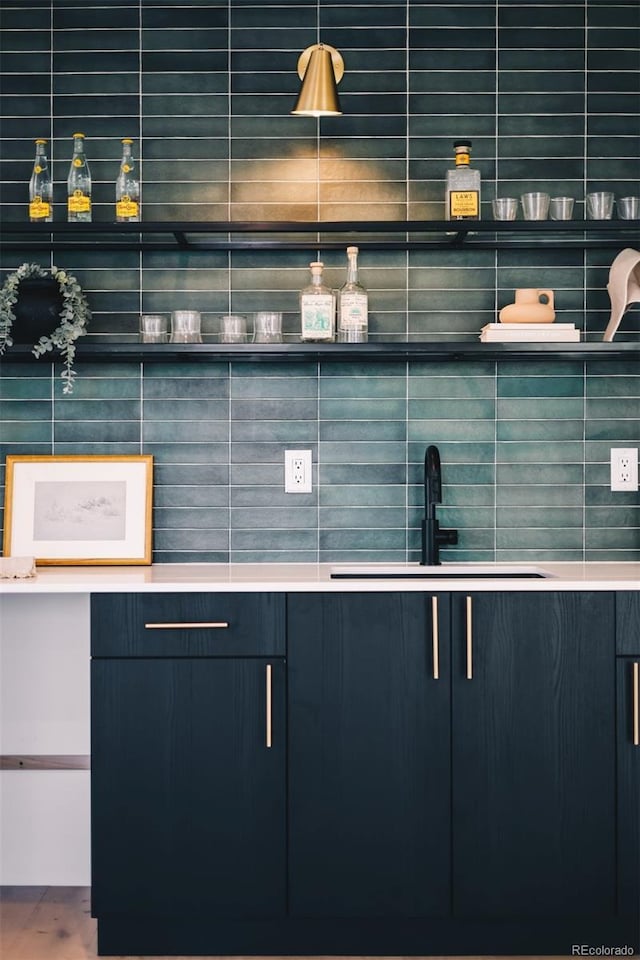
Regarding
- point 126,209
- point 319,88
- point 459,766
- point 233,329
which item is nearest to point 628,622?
point 459,766

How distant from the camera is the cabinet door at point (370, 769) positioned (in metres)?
2.21

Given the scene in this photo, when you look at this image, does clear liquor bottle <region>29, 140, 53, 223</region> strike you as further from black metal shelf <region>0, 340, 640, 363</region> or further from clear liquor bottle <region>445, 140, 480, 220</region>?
clear liquor bottle <region>445, 140, 480, 220</region>

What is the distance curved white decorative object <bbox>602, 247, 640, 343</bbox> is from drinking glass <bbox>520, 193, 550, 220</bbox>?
260mm

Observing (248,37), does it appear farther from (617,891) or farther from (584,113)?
Result: (617,891)

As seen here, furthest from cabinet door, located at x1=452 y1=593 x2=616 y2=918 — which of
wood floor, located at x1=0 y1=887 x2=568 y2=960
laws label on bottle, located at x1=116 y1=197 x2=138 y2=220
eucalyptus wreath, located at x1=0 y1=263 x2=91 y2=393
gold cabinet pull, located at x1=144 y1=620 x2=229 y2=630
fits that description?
laws label on bottle, located at x1=116 y1=197 x2=138 y2=220

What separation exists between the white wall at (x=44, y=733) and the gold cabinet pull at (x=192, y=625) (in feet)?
1.30

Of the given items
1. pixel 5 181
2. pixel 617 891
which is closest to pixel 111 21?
pixel 5 181

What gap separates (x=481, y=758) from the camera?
221cm

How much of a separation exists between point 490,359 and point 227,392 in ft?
2.60

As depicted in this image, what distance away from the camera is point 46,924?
2414mm

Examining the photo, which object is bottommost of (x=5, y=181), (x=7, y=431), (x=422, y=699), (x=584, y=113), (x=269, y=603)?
(x=422, y=699)

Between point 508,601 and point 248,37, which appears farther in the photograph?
point 248,37

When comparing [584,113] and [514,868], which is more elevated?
[584,113]

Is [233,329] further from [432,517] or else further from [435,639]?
[435,639]
